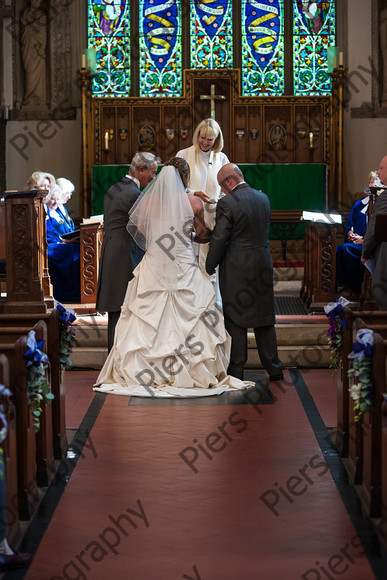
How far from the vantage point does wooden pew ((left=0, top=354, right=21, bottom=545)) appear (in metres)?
3.71

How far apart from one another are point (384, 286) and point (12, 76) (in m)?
9.04

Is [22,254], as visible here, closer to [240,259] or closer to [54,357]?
[240,259]

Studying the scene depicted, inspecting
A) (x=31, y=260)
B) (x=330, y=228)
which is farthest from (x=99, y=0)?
(x=31, y=260)

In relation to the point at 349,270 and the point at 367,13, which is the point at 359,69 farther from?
the point at 349,270

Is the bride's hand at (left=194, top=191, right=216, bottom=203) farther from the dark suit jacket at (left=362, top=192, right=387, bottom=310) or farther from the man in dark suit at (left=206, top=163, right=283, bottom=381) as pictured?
the dark suit jacket at (left=362, top=192, right=387, bottom=310)

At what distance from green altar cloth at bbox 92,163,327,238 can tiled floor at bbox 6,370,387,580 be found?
6.90m

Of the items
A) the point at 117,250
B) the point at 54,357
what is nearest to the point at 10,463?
the point at 54,357

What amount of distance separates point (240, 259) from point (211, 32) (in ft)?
25.6

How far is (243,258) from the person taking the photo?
693 cm

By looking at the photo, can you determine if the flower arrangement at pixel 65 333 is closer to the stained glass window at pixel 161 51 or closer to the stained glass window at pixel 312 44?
the stained glass window at pixel 161 51

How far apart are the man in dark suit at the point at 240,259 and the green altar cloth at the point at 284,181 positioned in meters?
6.06

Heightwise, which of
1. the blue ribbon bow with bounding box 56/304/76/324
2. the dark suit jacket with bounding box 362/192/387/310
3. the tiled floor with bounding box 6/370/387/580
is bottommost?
the tiled floor with bounding box 6/370/387/580

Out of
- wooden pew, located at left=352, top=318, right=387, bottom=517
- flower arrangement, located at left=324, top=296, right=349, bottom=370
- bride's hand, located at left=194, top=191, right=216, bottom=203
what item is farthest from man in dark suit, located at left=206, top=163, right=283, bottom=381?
wooden pew, located at left=352, top=318, right=387, bottom=517

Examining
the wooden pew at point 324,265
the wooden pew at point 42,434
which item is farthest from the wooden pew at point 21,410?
the wooden pew at point 324,265
